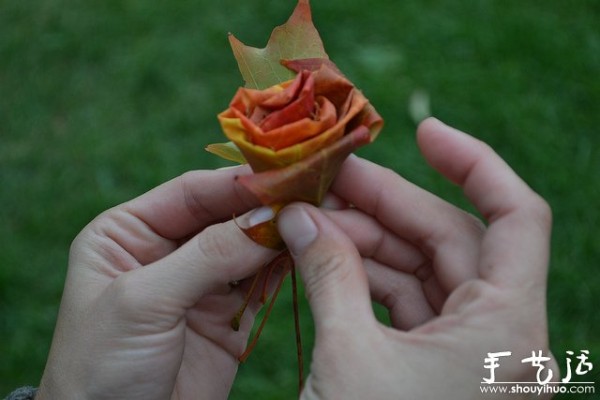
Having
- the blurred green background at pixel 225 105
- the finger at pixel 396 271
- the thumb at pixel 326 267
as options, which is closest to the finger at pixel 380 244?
the finger at pixel 396 271

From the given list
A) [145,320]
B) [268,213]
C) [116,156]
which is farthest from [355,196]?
[116,156]

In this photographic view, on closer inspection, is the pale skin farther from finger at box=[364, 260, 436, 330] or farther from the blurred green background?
the blurred green background

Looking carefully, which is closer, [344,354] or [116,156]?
[344,354]

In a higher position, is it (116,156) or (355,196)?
(355,196)

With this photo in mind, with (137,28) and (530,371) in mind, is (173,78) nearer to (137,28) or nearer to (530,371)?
(137,28)

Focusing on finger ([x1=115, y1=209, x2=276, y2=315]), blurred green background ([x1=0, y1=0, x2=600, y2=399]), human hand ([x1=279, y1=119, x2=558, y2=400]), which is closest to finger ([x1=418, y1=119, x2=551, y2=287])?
human hand ([x1=279, y1=119, x2=558, y2=400])

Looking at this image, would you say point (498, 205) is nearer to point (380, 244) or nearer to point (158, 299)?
point (380, 244)
